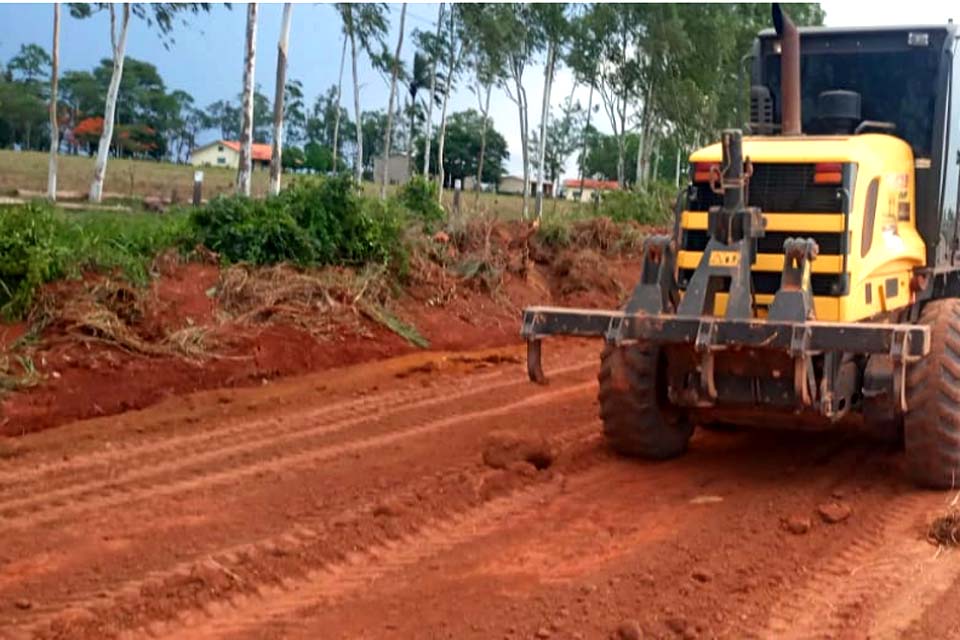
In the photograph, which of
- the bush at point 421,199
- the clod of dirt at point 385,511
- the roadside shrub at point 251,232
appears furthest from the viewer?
the bush at point 421,199

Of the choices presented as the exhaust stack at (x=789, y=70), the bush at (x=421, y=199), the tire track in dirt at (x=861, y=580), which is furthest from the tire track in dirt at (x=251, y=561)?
the bush at (x=421, y=199)

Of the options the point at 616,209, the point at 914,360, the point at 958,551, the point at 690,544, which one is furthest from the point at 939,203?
the point at 616,209

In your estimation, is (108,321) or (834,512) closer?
(834,512)

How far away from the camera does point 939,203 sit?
26.6ft

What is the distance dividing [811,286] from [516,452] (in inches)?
89.9

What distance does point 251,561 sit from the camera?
5.81 m

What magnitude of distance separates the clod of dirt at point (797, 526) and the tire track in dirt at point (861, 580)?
0.28 metres

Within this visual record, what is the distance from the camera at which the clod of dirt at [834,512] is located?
22.0 feet

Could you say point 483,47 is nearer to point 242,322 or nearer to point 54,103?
point 54,103

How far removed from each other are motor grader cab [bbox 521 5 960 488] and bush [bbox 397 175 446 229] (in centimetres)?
896

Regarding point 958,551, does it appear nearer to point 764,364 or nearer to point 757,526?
point 757,526

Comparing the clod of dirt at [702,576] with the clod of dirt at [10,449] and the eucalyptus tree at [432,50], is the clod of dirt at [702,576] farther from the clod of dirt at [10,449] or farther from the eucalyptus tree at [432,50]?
the eucalyptus tree at [432,50]

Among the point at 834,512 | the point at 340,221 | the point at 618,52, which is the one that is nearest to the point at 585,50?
the point at 618,52

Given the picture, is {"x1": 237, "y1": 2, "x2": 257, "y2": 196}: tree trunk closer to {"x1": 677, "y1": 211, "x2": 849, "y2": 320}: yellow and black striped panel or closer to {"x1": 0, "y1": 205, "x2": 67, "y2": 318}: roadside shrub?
{"x1": 0, "y1": 205, "x2": 67, "y2": 318}: roadside shrub
